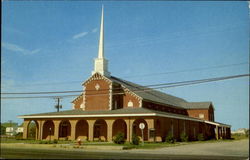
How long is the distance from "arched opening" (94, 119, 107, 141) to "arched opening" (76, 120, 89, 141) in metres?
1.33

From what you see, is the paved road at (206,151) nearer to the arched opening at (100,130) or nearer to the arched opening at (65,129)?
the arched opening at (100,130)

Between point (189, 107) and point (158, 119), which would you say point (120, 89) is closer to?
point (158, 119)

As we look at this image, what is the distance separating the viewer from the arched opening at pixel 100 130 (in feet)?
138

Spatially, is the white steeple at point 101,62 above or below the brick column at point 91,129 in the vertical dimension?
above

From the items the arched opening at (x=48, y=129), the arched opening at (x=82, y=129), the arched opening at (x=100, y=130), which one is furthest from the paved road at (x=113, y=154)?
the arched opening at (x=48, y=129)

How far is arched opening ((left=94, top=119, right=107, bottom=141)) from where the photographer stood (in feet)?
138

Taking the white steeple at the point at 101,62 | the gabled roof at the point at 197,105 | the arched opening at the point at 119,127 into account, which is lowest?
the arched opening at the point at 119,127

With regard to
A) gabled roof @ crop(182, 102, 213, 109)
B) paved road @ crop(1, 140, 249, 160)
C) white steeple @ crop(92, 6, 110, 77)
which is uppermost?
white steeple @ crop(92, 6, 110, 77)

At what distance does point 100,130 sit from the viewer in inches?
1674

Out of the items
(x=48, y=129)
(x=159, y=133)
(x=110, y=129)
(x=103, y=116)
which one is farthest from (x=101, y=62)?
(x=159, y=133)

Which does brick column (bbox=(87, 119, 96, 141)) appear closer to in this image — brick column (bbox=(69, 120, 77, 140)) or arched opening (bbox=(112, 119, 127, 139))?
brick column (bbox=(69, 120, 77, 140))

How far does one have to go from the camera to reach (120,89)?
45719 millimetres

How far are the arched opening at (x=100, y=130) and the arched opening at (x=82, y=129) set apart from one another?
133cm

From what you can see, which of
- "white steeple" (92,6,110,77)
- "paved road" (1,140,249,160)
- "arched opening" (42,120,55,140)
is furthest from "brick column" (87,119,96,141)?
"paved road" (1,140,249,160)
